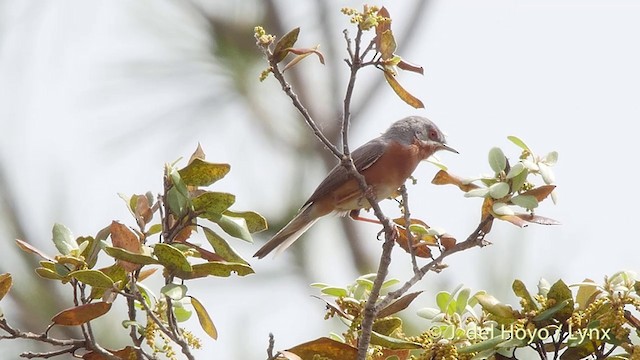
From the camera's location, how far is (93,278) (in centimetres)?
215

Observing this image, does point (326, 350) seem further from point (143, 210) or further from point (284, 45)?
point (284, 45)

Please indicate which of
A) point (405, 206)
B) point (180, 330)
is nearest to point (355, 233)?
point (405, 206)

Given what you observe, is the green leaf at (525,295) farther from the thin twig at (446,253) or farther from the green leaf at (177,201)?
the green leaf at (177,201)

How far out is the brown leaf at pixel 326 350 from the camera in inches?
88.1

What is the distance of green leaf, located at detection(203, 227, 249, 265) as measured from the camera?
2283 mm

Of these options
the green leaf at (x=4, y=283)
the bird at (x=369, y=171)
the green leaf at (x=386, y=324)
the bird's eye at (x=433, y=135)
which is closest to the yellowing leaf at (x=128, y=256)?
the green leaf at (x=4, y=283)

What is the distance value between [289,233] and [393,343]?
6.66 feet

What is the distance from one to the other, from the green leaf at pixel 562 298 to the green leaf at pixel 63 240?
3.93 ft

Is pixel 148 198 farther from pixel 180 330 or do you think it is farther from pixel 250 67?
pixel 250 67

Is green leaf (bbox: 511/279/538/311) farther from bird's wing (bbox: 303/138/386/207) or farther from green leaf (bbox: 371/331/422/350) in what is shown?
bird's wing (bbox: 303/138/386/207)

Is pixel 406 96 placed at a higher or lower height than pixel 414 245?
higher

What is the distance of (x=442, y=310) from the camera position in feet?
8.08

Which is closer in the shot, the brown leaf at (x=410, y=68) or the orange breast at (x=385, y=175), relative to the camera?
the brown leaf at (x=410, y=68)

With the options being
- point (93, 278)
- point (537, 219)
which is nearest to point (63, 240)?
point (93, 278)
